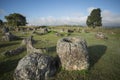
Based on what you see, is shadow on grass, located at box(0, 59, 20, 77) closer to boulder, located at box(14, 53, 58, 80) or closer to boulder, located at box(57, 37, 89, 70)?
boulder, located at box(14, 53, 58, 80)

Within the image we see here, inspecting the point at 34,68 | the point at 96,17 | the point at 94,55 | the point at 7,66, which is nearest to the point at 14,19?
the point at 96,17

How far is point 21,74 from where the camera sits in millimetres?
7578

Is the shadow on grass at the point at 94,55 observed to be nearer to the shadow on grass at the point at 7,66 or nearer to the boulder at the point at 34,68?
the boulder at the point at 34,68

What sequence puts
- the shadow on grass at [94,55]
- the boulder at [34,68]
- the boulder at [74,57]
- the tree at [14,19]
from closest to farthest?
the boulder at [34,68]
the boulder at [74,57]
the shadow on grass at [94,55]
the tree at [14,19]

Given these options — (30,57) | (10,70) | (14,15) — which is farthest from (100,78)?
(14,15)

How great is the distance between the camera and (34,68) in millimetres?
7855

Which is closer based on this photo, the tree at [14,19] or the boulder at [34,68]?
the boulder at [34,68]

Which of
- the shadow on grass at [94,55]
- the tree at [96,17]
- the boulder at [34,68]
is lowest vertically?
the shadow on grass at [94,55]

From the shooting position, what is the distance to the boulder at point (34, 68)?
24.9ft

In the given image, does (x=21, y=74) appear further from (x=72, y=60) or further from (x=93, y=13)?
(x=93, y=13)

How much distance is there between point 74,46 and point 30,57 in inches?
156

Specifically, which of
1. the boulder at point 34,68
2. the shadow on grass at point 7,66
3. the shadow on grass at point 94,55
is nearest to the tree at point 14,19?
the shadow on grass at point 7,66

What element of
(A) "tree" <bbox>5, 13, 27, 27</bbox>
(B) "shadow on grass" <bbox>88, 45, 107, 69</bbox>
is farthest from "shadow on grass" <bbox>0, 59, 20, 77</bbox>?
(A) "tree" <bbox>5, 13, 27, 27</bbox>

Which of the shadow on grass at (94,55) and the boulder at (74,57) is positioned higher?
the boulder at (74,57)
